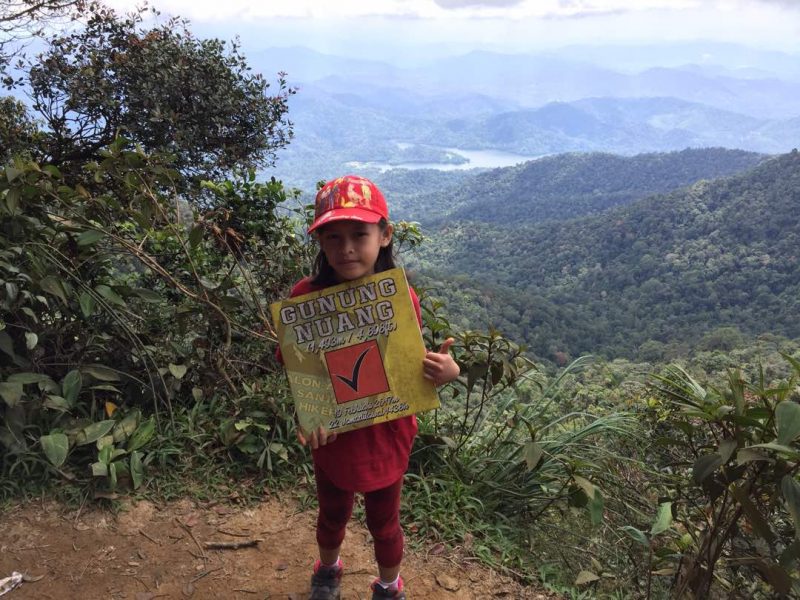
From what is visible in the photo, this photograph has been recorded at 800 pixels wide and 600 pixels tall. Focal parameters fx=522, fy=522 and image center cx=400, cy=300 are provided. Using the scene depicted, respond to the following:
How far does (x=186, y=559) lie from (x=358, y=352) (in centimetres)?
124

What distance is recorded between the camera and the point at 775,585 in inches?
58.9

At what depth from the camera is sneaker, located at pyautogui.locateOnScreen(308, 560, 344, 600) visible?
1933 mm

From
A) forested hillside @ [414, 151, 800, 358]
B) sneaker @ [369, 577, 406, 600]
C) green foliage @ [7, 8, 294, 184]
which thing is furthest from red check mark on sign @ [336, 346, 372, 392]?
forested hillside @ [414, 151, 800, 358]

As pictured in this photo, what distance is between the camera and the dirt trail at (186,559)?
6.42 ft

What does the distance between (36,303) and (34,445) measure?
2.09 feet

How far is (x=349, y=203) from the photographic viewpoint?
1495 mm

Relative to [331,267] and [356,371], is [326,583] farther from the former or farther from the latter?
[331,267]

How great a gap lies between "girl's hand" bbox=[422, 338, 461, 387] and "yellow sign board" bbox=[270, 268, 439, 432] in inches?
0.8

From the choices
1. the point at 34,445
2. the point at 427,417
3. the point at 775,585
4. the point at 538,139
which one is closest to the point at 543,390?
the point at 427,417

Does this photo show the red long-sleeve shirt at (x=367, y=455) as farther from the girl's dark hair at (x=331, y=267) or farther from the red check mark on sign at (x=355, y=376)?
the red check mark on sign at (x=355, y=376)

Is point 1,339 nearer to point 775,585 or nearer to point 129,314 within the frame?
point 129,314

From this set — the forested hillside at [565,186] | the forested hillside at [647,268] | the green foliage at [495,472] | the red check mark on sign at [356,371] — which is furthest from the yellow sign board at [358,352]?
the forested hillside at [565,186]

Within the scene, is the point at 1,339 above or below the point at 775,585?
above

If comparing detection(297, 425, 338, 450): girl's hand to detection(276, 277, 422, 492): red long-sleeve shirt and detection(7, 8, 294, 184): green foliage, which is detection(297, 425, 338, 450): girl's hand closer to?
detection(276, 277, 422, 492): red long-sleeve shirt
